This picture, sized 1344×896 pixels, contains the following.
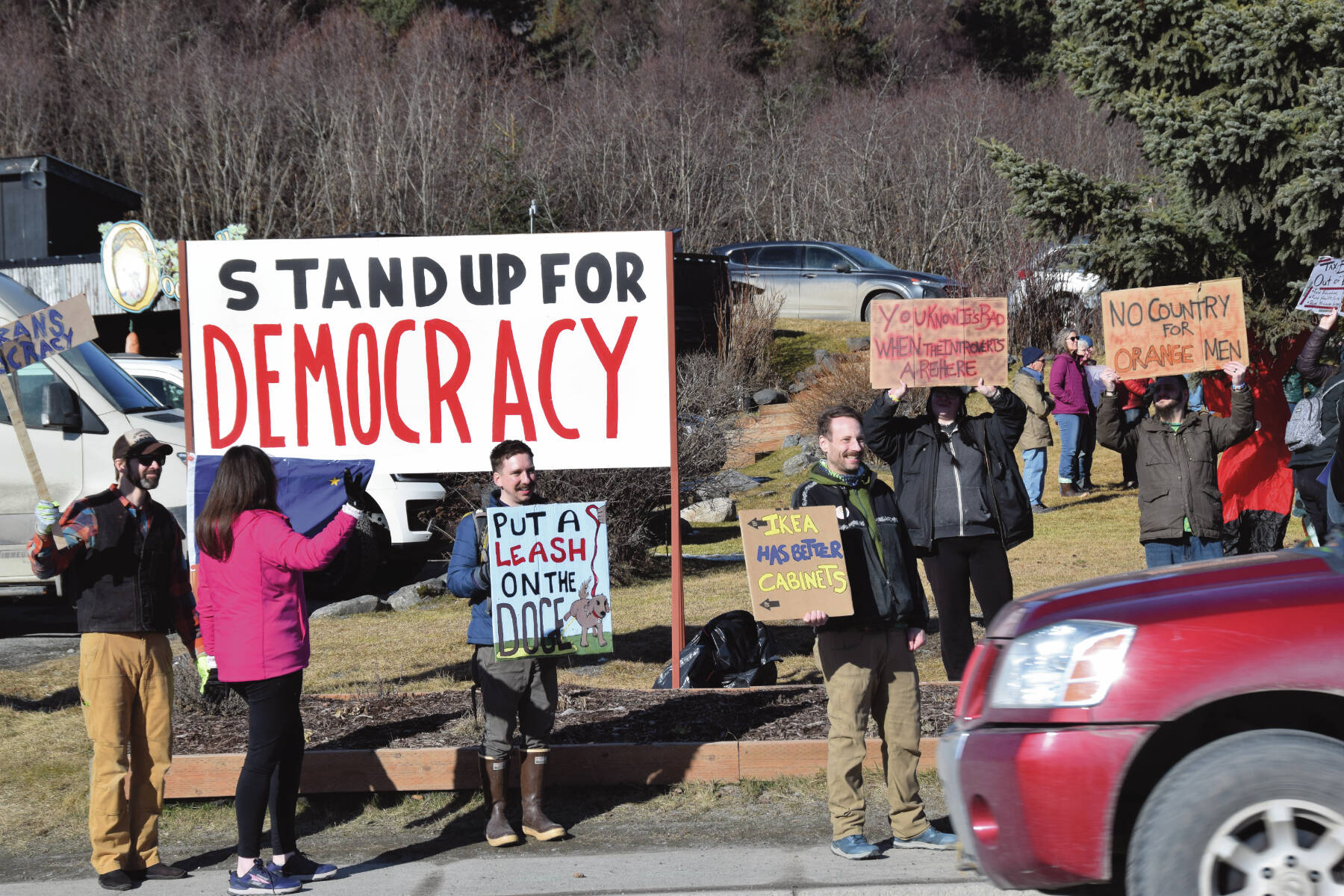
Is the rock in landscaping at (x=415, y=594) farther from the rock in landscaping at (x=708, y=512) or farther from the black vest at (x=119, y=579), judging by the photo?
the black vest at (x=119, y=579)

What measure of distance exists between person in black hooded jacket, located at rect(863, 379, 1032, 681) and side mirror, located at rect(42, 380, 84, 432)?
288 inches

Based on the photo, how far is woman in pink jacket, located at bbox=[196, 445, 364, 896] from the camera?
507cm

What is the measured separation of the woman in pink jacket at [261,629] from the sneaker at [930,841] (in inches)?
96.7

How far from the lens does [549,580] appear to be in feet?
19.7

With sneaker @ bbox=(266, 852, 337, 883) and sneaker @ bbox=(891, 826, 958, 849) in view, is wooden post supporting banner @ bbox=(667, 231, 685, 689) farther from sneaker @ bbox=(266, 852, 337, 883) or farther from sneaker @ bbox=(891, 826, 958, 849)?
sneaker @ bbox=(266, 852, 337, 883)

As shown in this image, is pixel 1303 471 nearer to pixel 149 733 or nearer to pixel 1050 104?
pixel 149 733

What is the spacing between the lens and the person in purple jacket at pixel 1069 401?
49.4ft

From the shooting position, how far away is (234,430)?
7.61m

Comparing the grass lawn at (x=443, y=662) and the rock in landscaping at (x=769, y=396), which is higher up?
the rock in landscaping at (x=769, y=396)

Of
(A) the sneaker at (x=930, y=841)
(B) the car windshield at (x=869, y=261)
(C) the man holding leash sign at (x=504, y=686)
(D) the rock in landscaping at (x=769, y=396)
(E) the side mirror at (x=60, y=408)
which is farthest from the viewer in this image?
(B) the car windshield at (x=869, y=261)

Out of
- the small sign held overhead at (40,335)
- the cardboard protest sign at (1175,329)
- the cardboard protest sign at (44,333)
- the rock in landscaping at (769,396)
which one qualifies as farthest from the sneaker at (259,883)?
the rock in landscaping at (769,396)

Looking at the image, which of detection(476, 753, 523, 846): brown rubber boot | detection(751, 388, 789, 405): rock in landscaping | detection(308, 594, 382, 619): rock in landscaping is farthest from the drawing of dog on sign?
detection(751, 388, 789, 405): rock in landscaping

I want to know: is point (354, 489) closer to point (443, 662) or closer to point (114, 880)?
point (114, 880)

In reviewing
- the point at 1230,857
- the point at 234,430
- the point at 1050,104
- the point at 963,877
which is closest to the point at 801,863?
the point at 963,877
